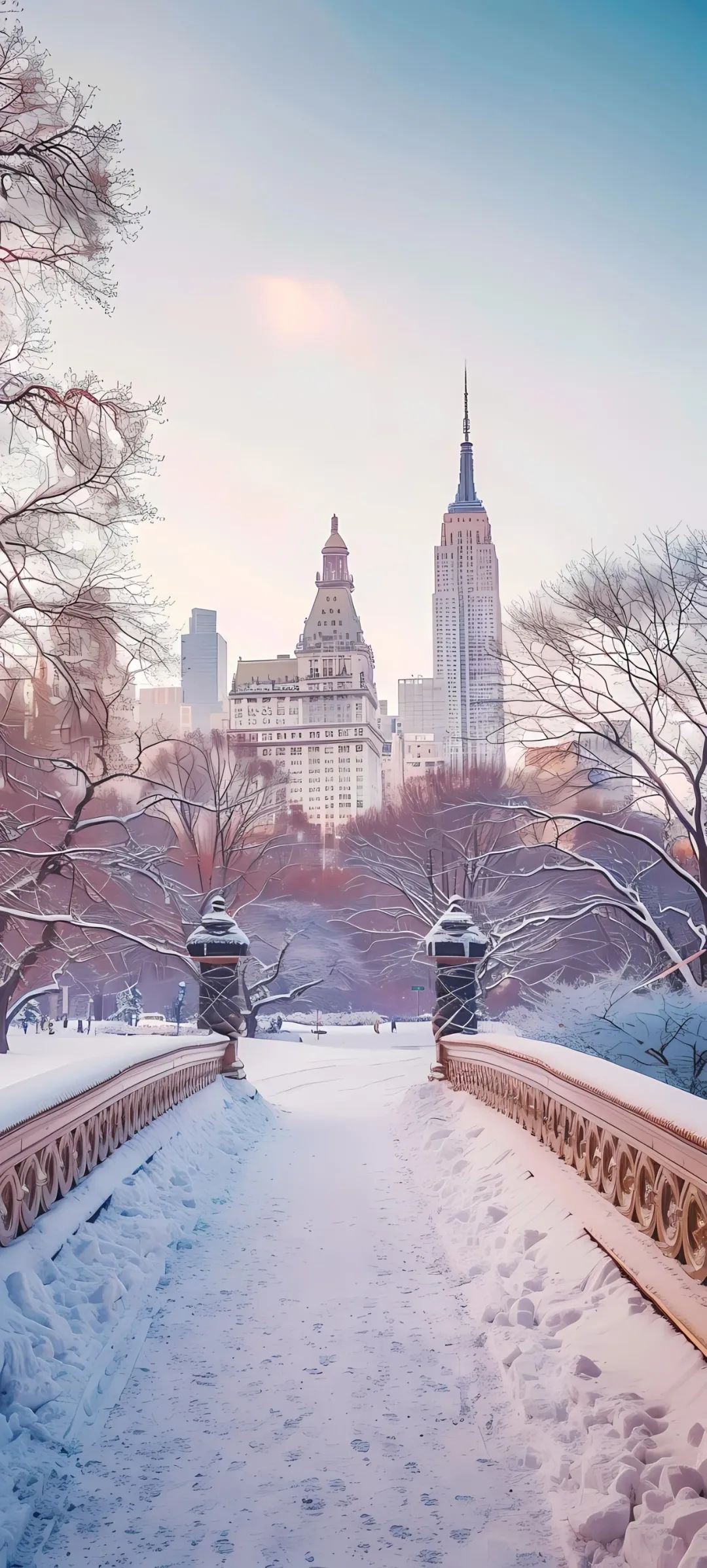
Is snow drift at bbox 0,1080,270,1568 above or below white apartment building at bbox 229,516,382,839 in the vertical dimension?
below

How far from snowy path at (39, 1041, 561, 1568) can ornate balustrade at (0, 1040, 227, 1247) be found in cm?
80

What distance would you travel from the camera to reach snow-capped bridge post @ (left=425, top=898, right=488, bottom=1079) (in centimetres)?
1262

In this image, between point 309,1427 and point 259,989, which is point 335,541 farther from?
point 309,1427

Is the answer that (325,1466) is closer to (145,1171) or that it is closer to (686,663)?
(145,1171)

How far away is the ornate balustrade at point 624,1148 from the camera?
3.39 m

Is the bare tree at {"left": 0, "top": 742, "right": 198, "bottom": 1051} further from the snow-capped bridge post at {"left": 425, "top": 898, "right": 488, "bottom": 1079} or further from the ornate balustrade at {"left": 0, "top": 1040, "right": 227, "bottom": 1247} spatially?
the ornate balustrade at {"left": 0, "top": 1040, "right": 227, "bottom": 1247}

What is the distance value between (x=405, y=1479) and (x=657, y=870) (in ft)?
123

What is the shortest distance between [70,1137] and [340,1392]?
1842 mm

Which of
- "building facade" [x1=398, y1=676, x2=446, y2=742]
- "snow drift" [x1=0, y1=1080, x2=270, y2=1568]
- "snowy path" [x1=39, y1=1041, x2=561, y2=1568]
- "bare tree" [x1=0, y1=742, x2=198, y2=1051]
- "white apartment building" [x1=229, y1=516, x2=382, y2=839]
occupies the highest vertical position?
"building facade" [x1=398, y1=676, x2=446, y2=742]

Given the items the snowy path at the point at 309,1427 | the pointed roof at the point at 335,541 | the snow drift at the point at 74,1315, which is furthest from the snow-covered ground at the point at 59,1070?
the pointed roof at the point at 335,541

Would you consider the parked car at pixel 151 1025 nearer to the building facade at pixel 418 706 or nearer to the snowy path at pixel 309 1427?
the snowy path at pixel 309 1427

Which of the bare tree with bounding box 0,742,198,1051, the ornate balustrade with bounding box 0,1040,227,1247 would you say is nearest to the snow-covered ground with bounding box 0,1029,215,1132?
the ornate balustrade with bounding box 0,1040,227,1247

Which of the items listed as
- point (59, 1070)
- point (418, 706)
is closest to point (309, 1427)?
point (59, 1070)

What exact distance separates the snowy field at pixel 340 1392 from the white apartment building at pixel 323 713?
261 feet
